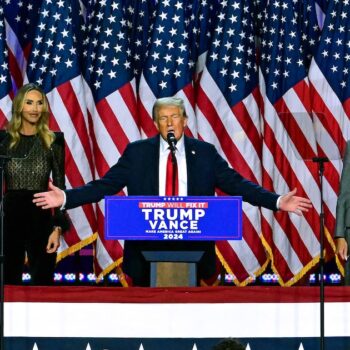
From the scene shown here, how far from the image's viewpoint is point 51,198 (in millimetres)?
5141

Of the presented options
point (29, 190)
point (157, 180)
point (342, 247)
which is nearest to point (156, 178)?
point (157, 180)

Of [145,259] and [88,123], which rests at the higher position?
[88,123]

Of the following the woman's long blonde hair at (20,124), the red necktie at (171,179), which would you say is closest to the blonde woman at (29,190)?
the woman's long blonde hair at (20,124)

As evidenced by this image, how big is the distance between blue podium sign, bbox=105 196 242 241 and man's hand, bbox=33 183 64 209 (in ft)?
1.62

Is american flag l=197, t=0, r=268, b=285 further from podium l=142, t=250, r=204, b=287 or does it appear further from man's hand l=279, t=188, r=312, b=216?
podium l=142, t=250, r=204, b=287

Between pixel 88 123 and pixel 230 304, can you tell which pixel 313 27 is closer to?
pixel 88 123

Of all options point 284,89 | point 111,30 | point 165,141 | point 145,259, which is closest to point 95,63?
point 111,30

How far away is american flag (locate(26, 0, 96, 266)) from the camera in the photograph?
300 inches

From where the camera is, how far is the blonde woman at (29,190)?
5387 mm

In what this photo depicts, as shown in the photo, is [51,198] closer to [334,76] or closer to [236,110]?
[236,110]

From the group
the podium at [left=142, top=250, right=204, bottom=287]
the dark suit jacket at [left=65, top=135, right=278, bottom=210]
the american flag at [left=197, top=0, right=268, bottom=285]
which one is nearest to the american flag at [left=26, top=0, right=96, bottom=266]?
the american flag at [left=197, top=0, right=268, bottom=285]

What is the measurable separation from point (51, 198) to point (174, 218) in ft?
2.46

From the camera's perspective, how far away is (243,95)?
7793 mm

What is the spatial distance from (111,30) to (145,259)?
318cm
